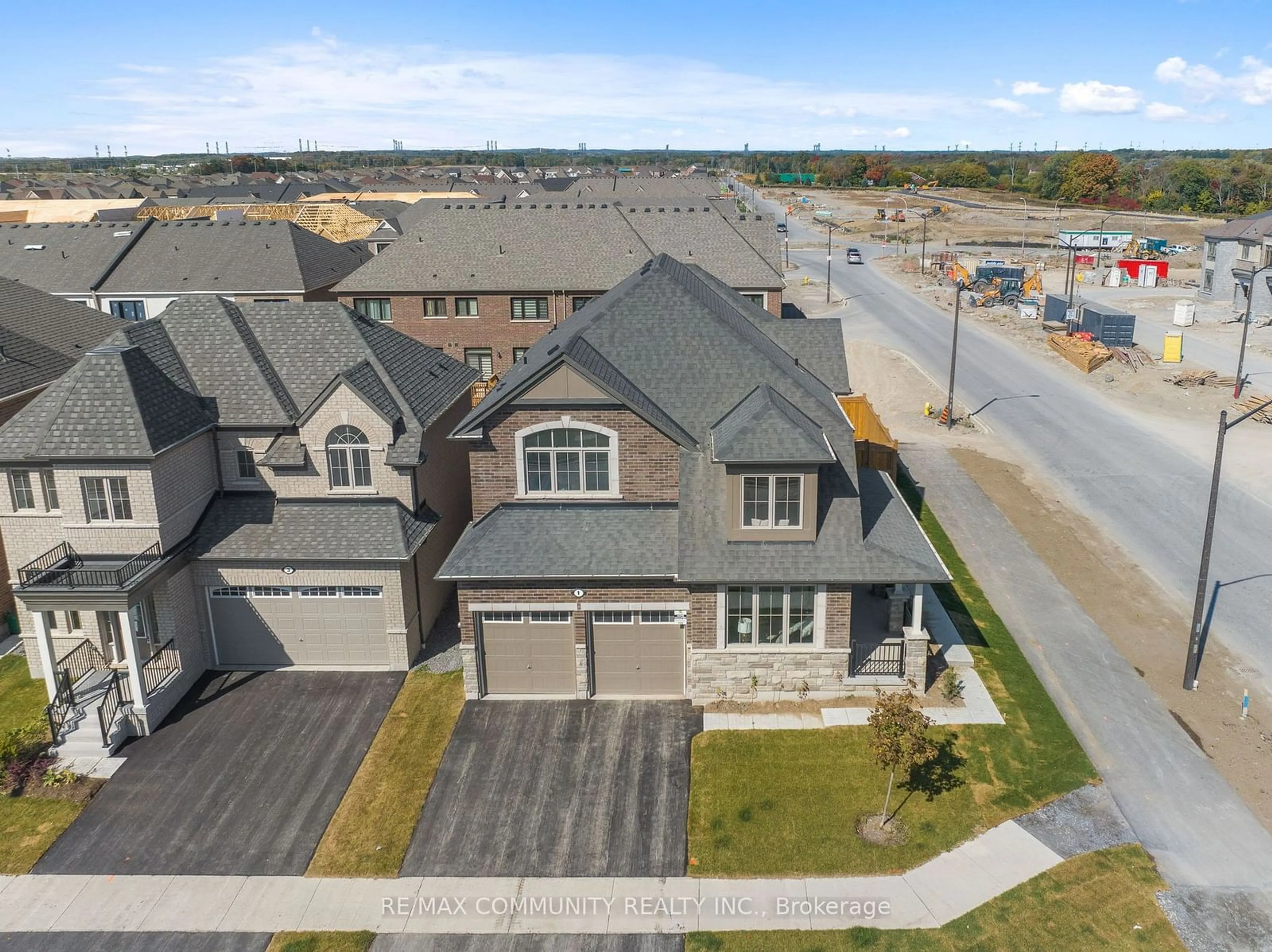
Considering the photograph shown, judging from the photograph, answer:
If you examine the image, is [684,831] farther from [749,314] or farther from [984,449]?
[984,449]

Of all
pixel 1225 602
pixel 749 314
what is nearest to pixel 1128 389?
pixel 1225 602

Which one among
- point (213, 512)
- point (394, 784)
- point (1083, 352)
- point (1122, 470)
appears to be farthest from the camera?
point (1083, 352)

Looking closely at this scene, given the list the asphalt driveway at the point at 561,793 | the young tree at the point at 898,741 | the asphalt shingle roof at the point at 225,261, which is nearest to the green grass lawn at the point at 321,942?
the asphalt driveway at the point at 561,793

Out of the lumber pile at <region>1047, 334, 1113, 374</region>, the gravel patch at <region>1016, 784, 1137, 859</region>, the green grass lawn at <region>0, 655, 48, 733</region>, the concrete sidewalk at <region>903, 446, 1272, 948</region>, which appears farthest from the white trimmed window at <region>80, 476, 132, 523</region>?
the lumber pile at <region>1047, 334, 1113, 374</region>

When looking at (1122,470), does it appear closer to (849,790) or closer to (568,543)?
(849,790)

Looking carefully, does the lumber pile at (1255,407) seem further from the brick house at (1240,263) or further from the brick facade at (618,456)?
the brick facade at (618,456)

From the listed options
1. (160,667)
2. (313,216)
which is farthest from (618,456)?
(313,216)
